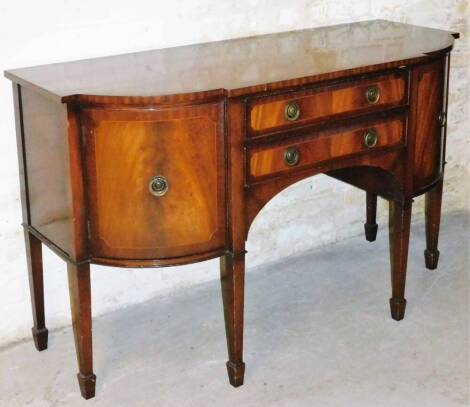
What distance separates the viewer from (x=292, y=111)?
2547 mm

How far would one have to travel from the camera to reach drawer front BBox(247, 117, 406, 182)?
254cm

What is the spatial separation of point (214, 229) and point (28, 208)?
0.65 meters

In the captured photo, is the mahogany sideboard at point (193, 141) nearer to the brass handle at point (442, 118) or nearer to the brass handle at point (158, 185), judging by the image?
the brass handle at point (158, 185)

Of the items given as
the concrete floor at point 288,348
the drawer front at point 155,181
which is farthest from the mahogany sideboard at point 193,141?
the concrete floor at point 288,348

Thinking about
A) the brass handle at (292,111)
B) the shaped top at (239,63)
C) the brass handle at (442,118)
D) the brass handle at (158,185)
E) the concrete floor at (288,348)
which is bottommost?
the concrete floor at (288,348)

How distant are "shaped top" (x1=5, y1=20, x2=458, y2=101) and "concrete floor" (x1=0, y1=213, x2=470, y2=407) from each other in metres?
0.96

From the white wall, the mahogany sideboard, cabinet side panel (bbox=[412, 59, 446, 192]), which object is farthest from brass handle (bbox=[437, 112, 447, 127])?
Result: the white wall

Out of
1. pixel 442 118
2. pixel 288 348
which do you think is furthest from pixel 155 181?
pixel 442 118

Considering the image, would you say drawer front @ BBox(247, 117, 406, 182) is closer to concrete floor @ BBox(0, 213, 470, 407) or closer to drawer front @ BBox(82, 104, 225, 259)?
drawer front @ BBox(82, 104, 225, 259)

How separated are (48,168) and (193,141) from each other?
0.47 metres

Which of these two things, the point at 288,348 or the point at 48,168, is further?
the point at 288,348

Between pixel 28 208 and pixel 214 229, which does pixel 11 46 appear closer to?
pixel 28 208

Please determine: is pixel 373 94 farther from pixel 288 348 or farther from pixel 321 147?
pixel 288 348

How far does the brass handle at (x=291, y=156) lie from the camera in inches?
102
